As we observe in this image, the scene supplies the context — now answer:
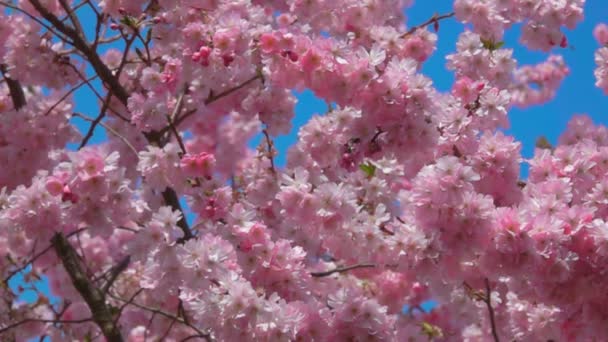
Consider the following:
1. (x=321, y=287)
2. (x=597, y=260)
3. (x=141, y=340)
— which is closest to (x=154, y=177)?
(x=321, y=287)

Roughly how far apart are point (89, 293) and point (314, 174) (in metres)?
1.69

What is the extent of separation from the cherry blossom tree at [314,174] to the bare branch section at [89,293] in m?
0.01

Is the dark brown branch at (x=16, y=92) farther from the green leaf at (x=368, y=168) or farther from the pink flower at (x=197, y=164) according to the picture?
the green leaf at (x=368, y=168)

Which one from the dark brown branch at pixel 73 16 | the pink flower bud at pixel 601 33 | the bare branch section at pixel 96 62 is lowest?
the pink flower bud at pixel 601 33

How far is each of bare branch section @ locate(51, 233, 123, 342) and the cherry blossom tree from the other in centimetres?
1

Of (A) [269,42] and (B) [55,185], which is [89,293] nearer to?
(B) [55,185]

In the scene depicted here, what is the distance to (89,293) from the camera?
217 inches

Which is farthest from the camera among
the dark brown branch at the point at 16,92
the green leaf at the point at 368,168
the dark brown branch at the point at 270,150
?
the dark brown branch at the point at 16,92

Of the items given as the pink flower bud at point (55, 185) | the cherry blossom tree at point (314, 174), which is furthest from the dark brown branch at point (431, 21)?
the pink flower bud at point (55, 185)

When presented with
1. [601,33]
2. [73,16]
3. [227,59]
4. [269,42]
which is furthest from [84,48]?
[601,33]

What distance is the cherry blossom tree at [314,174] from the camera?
3.76 meters

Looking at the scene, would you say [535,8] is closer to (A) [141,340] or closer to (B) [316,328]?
(B) [316,328]

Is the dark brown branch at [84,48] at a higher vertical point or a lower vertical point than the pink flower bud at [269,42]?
higher

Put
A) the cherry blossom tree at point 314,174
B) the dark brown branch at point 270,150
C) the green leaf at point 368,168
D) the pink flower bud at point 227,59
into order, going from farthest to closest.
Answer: the dark brown branch at point 270,150 → the pink flower bud at point 227,59 → the green leaf at point 368,168 → the cherry blossom tree at point 314,174
